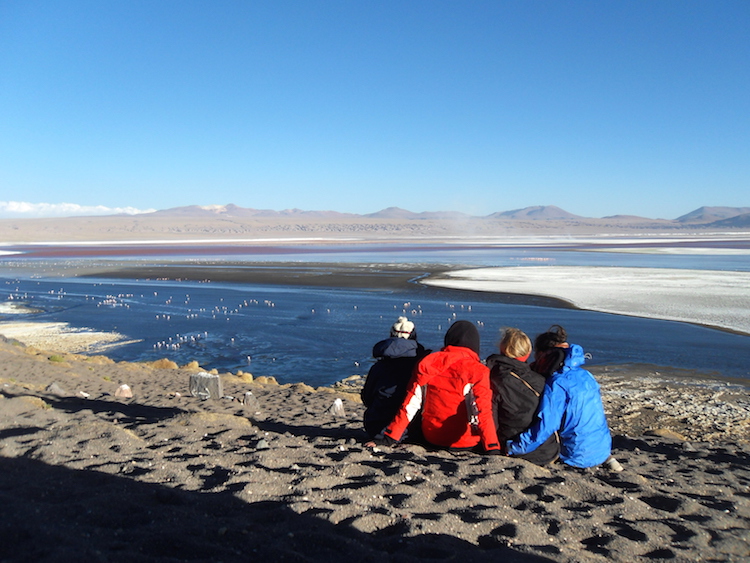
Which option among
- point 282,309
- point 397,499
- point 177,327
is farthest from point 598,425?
point 282,309

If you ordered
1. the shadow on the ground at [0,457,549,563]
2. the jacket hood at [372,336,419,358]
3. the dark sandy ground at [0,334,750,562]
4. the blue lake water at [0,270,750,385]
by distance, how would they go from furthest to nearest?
the blue lake water at [0,270,750,385], the jacket hood at [372,336,419,358], the dark sandy ground at [0,334,750,562], the shadow on the ground at [0,457,549,563]

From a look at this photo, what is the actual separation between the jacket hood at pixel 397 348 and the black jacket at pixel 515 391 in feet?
2.26

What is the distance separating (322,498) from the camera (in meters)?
3.96

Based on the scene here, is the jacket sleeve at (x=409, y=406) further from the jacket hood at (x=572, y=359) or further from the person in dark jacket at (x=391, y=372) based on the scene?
the jacket hood at (x=572, y=359)

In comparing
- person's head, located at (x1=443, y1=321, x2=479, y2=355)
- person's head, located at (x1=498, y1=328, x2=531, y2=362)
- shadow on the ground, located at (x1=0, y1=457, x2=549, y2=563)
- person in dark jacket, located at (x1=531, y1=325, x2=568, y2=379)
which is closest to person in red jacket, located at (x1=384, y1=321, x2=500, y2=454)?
person's head, located at (x1=443, y1=321, x2=479, y2=355)

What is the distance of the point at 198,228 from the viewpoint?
195500mm

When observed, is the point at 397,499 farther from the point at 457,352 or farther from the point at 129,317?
the point at 129,317

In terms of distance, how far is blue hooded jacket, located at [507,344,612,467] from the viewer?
4.72 metres

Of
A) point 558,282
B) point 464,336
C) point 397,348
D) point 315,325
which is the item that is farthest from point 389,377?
point 558,282

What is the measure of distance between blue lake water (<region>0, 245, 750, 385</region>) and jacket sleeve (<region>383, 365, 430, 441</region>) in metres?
7.76

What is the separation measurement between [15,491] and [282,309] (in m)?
→ 19.3

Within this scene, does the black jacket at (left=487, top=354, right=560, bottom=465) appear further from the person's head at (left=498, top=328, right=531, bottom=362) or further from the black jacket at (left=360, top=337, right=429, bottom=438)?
the black jacket at (left=360, top=337, right=429, bottom=438)

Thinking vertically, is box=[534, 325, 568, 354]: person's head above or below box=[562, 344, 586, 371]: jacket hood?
above

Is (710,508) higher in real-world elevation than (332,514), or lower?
lower
